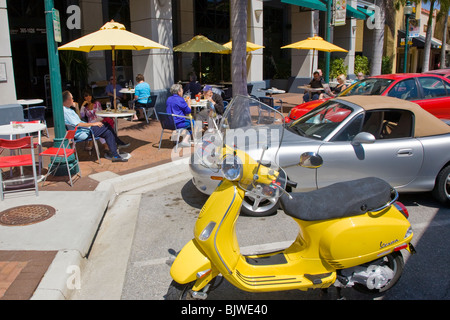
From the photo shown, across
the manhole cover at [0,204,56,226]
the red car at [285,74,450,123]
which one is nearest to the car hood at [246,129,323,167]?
the manhole cover at [0,204,56,226]

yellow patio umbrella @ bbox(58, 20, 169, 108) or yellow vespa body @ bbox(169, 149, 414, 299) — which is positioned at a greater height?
yellow patio umbrella @ bbox(58, 20, 169, 108)

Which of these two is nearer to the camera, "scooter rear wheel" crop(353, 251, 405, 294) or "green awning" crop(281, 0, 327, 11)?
"scooter rear wheel" crop(353, 251, 405, 294)

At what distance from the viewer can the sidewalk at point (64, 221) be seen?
383cm

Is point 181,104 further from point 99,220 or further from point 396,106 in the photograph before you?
point 396,106

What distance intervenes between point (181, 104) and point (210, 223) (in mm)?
5801

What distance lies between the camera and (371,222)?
337 centimetres

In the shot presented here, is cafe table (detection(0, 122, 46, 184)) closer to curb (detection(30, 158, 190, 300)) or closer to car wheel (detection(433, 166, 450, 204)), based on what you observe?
→ curb (detection(30, 158, 190, 300))

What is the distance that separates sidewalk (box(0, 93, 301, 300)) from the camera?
12.6ft

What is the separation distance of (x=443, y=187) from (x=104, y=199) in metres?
4.80

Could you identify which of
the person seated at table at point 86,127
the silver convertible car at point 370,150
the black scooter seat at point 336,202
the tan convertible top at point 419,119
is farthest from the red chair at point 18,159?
the tan convertible top at point 419,119

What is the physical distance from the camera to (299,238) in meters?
3.65

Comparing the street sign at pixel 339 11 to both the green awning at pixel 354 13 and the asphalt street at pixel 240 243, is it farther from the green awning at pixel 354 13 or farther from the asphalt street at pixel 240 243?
the asphalt street at pixel 240 243

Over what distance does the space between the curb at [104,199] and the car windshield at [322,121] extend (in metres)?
2.50

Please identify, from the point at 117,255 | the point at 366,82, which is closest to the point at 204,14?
the point at 366,82
